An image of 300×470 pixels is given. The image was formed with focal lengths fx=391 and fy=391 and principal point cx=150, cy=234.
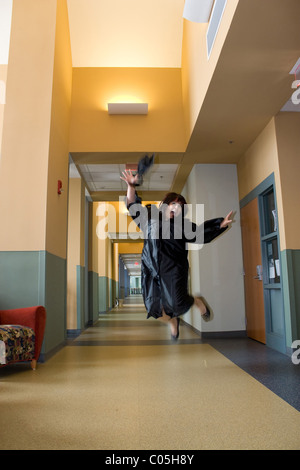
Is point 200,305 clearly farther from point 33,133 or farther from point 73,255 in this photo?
point 73,255

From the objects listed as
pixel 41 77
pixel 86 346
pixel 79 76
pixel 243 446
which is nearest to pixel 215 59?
pixel 41 77

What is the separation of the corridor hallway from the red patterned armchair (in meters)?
0.18

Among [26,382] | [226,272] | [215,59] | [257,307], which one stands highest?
[215,59]

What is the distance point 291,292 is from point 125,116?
373cm

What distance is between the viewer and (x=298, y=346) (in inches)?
171

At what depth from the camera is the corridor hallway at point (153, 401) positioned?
2020mm

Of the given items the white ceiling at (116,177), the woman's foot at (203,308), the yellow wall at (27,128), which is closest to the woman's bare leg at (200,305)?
the woman's foot at (203,308)

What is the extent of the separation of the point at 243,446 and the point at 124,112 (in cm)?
533

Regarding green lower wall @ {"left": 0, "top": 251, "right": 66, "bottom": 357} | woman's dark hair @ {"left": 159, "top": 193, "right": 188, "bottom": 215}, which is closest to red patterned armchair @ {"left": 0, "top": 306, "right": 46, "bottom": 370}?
green lower wall @ {"left": 0, "top": 251, "right": 66, "bottom": 357}

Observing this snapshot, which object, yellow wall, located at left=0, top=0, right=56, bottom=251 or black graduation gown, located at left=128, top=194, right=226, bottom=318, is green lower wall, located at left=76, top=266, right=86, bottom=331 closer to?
yellow wall, located at left=0, top=0, right=56, bottom=251

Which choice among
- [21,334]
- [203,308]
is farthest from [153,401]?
[21,334]

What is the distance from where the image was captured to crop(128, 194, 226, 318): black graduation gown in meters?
3.01

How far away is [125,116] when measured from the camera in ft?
20.6

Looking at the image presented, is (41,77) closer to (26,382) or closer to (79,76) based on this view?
(79,76)
